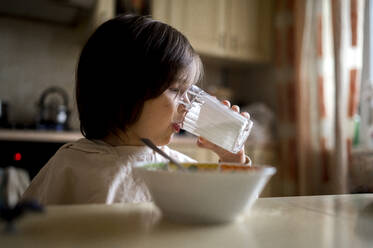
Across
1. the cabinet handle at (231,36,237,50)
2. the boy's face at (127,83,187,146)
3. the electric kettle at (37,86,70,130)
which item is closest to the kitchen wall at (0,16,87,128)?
the electric kettle at (37,86,70,130)

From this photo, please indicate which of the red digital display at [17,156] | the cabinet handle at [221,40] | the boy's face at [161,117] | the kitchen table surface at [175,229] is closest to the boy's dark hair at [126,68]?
the boy's face at [161,117]

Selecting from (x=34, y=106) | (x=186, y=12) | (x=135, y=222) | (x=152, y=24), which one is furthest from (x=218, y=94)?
(x=135, y=222)

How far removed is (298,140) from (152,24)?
184 centimetres

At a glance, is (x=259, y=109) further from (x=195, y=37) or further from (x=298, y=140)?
(x=195, y=37)

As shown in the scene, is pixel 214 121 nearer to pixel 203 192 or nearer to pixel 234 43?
pixel 203 192

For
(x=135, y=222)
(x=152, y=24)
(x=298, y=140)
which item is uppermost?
(x=152, y=24)

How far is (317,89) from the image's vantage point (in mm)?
2465

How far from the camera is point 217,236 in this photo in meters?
0.37

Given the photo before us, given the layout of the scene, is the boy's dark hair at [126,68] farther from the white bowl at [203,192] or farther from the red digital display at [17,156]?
the red digital display at [17,156]

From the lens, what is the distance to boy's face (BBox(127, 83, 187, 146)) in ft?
2.98

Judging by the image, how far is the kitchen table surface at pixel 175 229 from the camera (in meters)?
0.34

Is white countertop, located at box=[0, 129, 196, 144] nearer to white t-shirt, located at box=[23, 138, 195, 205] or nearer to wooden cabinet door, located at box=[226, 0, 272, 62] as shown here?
white t-shirt, located at box=[23, 138, 195, 205]

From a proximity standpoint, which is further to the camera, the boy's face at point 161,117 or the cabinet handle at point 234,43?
the cabinet handle at point 234,43

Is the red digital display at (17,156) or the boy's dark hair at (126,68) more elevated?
the boy's dark hair at (126,68)
